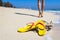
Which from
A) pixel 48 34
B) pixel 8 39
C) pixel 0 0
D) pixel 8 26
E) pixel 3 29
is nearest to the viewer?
pixel 8 39

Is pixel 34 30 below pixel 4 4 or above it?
above

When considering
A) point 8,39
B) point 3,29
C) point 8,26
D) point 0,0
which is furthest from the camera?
point 0,0

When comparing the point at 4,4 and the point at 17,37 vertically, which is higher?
the point at 17,37

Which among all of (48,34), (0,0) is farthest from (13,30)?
(0,0)

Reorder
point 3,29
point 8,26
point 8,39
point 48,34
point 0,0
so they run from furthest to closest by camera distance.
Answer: point 0,0 < point 8,26 < point 3,29 < point 48,34 < point 8,39

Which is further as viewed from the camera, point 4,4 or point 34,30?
point 4,4

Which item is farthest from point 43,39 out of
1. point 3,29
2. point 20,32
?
point 3,29

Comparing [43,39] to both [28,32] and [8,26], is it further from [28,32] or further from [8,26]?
[8,26]

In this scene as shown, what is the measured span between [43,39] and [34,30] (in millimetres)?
466

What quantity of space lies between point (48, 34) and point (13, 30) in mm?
565

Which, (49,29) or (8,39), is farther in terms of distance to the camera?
(49,29)

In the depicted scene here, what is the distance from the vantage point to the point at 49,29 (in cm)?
320

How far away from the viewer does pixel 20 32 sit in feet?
9.79

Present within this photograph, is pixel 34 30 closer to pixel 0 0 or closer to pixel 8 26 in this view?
pixel 8 26
